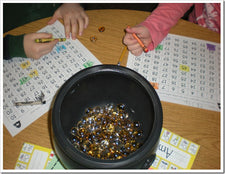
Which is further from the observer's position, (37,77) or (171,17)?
(171,17)

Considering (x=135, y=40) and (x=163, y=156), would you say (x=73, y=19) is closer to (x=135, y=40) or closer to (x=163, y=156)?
(x=135, y=40)

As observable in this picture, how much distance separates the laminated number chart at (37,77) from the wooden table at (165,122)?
3 cm

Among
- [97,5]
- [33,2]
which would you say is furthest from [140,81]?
[97,5]

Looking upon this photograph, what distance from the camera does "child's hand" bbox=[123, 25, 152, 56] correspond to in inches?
30.7

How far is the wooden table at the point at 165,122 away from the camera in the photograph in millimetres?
612

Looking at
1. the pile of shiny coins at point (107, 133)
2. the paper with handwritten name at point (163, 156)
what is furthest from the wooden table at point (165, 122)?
the pile of shiny coins at point (107, 133)

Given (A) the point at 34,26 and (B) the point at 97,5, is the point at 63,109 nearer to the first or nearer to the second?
(A) the point at 34,26

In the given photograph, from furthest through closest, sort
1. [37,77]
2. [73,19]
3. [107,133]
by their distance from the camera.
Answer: [73,19]
[37,77]
[107,133]

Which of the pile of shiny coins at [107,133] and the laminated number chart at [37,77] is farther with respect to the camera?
the laminated number chart at [37,77]

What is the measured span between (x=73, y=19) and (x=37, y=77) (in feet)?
0.98

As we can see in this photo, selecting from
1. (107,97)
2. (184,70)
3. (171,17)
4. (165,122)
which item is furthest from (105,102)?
(171,17)

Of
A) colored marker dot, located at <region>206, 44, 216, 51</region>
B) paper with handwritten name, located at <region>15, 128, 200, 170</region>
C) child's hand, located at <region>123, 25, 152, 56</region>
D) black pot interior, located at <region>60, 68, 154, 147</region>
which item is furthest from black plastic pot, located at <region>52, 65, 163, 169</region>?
colored marker dot, located at <region>206, 44, 216, 51</region>

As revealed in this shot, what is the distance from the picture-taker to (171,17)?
0.85m

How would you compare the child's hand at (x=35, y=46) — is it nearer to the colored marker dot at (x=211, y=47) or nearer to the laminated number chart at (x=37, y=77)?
the laminated number chart at (x=37, y=77)
